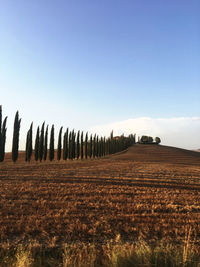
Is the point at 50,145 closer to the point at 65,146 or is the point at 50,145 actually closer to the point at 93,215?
the point at 65,146

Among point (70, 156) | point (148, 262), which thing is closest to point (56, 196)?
point (148, 262)

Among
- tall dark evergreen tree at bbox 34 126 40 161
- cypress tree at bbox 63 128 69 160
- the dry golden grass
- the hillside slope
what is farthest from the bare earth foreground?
cypress tree at bbox 63 128 69 160

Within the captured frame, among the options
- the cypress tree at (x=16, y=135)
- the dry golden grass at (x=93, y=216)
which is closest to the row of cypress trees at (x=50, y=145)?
the cypress tree at (x=16, y=135)

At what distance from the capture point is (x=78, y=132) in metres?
50.3

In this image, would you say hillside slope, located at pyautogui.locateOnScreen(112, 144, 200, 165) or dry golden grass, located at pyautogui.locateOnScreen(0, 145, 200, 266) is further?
hillside slope, located at pyautogui.locateOnScreen(112, 144, 200, 165)

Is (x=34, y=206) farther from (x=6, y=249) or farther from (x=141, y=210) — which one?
(x=141, y=210)

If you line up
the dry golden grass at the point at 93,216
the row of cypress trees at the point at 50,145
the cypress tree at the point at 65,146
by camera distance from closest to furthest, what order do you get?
the dry golden grass at the point at 93,216 → the row of cypress trees at the point at 50,145 → the cypress tree at the point at 65,146

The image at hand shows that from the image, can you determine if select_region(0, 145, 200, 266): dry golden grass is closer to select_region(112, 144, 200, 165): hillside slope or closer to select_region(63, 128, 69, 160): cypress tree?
select_region(112, 144, 200, 165): hillside slope

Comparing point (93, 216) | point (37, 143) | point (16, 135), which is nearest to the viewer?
point (93, 216)

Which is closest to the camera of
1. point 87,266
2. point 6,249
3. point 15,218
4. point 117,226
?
point 87,266

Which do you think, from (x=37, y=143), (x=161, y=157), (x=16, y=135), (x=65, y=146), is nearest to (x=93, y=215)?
(x=16, y=135)

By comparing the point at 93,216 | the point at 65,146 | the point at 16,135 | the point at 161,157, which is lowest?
the point at 161,157

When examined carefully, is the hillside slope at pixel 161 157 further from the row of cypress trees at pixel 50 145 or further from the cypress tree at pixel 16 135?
the cypress tree at pixel 16 135

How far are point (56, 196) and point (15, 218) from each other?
302cm
